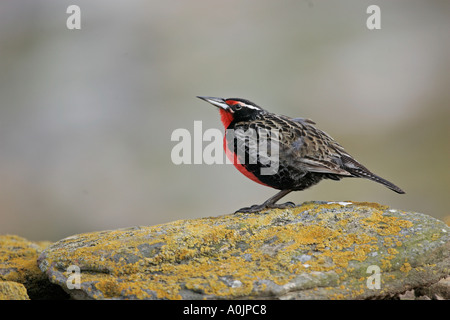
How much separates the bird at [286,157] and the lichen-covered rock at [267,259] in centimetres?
71

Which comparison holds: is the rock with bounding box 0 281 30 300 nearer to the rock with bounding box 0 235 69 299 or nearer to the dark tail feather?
the rock with bounding box 0 235 69 299

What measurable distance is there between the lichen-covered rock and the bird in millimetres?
712

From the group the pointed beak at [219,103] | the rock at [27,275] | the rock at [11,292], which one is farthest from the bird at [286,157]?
the rock at [11,292]

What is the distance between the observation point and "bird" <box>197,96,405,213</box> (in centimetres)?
776

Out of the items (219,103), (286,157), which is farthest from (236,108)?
(286,157)

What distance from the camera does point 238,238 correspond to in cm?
667

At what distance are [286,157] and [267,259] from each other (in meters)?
2.09

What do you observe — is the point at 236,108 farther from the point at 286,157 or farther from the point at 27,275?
the point at 27,275

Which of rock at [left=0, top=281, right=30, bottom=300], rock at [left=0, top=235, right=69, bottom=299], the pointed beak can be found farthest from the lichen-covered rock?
the pointed beak

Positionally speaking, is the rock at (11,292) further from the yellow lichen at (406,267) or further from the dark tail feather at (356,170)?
the dark tail feather at (356,170)

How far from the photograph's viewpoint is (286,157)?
25.6ft

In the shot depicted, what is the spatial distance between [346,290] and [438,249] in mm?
1363

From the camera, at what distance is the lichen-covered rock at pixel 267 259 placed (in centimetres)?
556
